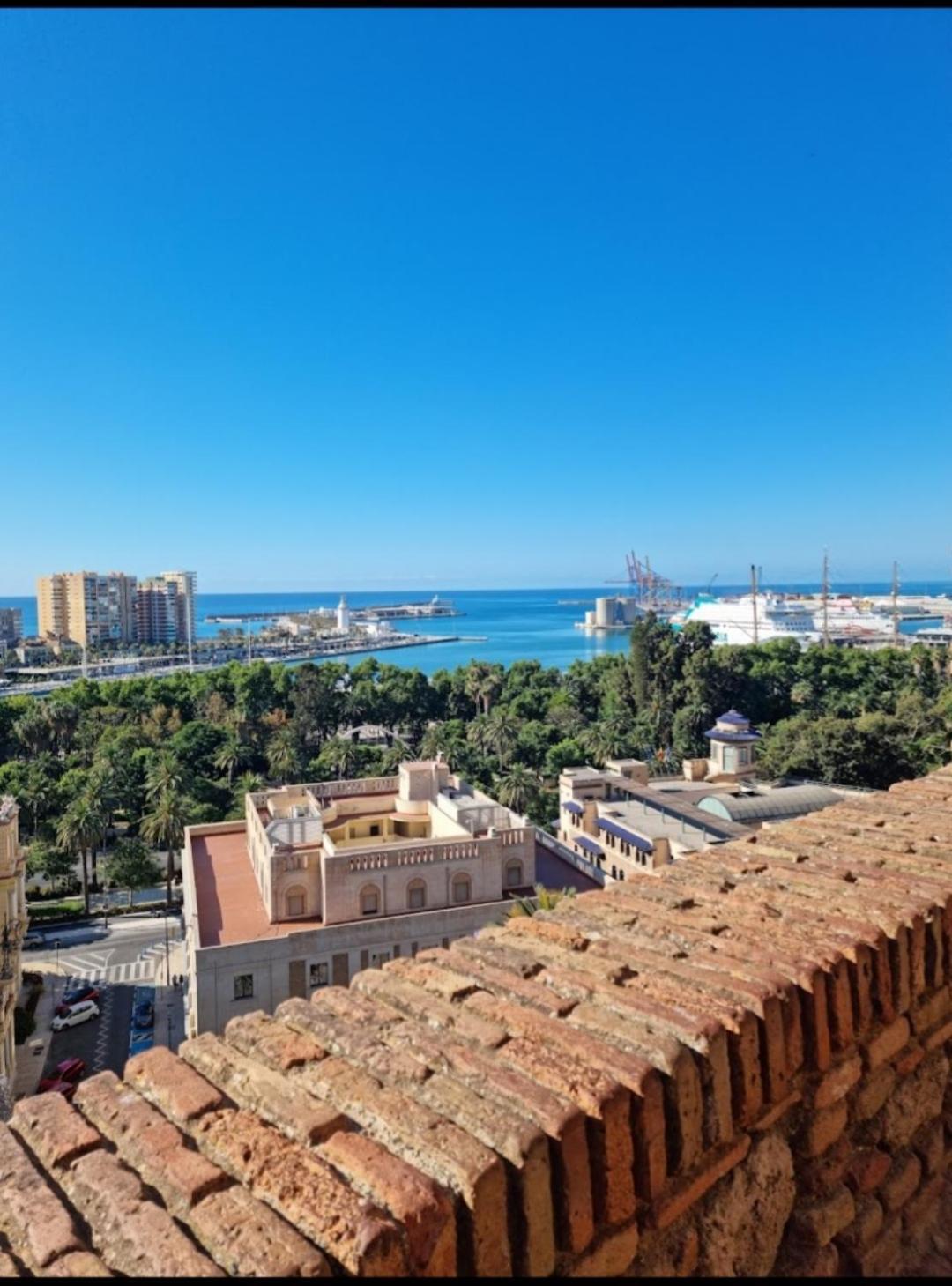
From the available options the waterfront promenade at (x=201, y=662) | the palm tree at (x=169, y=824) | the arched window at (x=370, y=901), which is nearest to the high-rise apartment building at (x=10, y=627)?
the waterfront promenade at (x=201, y=662)

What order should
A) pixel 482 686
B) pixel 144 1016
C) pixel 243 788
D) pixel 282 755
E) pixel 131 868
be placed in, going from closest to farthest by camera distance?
pixel 144 1016
pixel 131 868
pixel 243 788
pixel 282 755
pixel 482 686

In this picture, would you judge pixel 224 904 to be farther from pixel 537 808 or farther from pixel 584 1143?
pixel 584 1143

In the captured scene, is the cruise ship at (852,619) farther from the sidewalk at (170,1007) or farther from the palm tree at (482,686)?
the sidewalk at (170,1007)

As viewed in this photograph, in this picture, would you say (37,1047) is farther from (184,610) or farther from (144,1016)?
(184,610)

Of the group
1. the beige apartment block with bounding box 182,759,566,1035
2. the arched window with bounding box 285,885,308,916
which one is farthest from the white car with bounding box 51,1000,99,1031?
the arched window with bounding box 285,885,308,916

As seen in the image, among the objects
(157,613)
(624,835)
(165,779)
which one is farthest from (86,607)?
(624,835)

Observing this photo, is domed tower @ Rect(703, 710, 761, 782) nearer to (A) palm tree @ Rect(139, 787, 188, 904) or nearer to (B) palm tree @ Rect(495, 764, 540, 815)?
(B) palm tree @ Rect(495, 764, 540, 815)

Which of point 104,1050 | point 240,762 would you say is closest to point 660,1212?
point 104,1050
